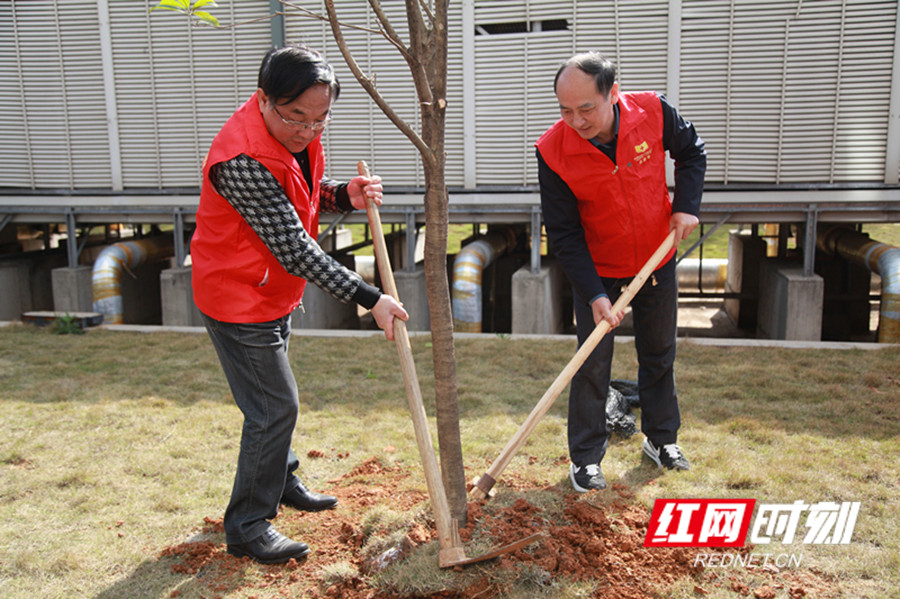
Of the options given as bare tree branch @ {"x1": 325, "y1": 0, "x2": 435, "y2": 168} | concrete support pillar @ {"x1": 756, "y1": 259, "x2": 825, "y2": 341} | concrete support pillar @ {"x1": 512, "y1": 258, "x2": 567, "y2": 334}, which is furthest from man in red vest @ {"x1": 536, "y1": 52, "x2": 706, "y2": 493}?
concrete support pillar @ {"x1": 756, "y1": 259, "x2": 825, "y2": 341}

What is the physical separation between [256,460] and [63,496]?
1.36 m

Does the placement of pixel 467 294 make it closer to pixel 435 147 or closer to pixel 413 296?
pixel 413 296

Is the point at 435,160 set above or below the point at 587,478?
above

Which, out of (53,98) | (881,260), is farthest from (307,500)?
(53,98)

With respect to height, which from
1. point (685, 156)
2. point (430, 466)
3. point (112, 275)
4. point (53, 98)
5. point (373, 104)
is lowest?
point (112, 275)

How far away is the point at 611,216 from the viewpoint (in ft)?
10.0

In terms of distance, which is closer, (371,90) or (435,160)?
(371,90)

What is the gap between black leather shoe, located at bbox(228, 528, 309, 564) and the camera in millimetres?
2691

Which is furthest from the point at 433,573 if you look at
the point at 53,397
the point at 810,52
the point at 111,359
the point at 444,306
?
the point at 810,52

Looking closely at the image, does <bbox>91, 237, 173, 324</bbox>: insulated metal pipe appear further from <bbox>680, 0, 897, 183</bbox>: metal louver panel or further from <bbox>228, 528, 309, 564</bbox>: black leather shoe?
<bbox>680, 0, 897, 183</bbox>: metal louver panel

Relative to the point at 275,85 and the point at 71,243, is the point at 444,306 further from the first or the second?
the point at 71,243

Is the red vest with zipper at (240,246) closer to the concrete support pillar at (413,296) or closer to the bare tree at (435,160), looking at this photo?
the bare tree at (435,160)

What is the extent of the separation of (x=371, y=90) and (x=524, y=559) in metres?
1.78

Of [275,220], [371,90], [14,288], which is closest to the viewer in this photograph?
[371,90]
